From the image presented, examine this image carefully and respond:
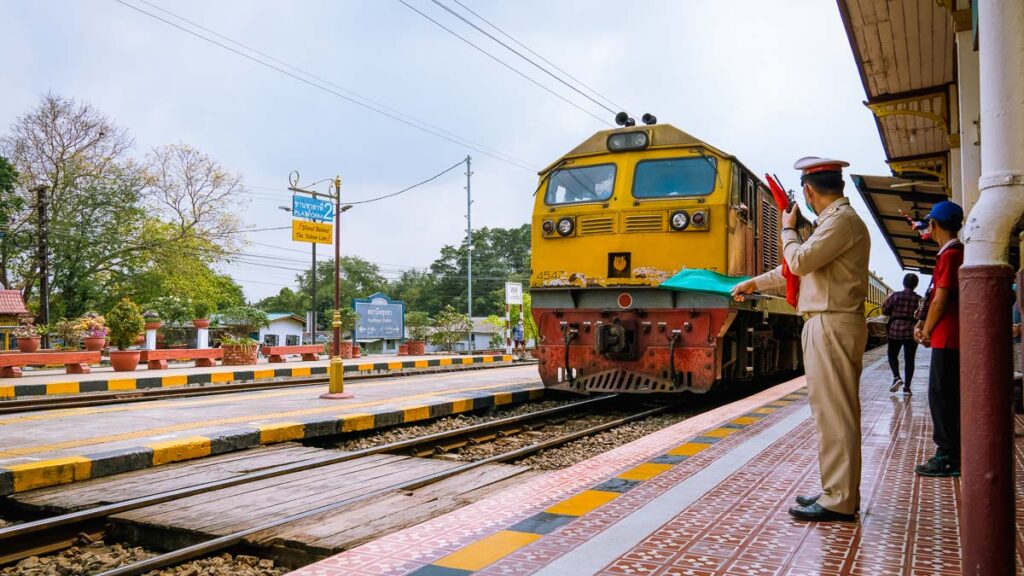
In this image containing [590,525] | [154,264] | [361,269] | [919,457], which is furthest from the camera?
[361,269]

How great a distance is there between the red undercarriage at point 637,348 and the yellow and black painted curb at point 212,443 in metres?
1.37

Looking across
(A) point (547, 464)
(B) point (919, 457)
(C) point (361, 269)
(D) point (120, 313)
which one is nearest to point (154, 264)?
(D) point (120, 313)

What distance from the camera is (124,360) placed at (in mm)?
17594

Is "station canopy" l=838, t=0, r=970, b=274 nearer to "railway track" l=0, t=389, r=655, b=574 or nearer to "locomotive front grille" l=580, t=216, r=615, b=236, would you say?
"locomotive front grille" l=580, t=216, r=615, b=236

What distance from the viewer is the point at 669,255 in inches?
371

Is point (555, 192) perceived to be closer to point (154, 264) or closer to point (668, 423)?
point (668, 423)

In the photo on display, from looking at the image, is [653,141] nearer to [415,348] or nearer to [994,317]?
[994,317]

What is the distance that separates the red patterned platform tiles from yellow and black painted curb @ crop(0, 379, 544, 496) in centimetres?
318

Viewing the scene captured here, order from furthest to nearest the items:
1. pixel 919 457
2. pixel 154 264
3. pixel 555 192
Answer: pixel 154 264, pixel 555 192, pixel 919 457

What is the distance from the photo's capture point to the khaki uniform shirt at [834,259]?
3562 mm

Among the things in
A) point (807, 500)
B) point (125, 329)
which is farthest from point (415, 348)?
point (807, 500)

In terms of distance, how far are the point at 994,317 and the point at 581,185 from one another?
836cm

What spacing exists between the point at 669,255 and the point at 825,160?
5.67m

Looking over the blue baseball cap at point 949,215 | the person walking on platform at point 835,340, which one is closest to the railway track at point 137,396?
the person walking on platform at point 835,340
